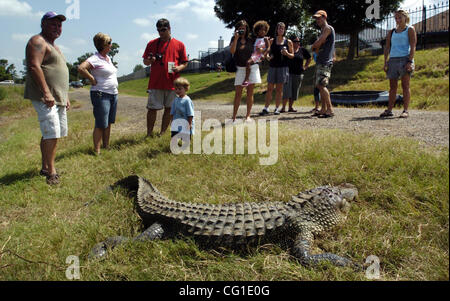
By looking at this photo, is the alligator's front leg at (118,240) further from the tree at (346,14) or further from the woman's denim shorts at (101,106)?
the tree at (346,14)

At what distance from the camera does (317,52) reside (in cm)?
624

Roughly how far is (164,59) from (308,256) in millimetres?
4654

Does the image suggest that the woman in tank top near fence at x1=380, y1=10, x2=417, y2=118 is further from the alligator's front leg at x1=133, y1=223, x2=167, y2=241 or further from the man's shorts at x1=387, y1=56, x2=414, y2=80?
the alligator's front leg at x1=133, y1=223, x2=167, y2=241

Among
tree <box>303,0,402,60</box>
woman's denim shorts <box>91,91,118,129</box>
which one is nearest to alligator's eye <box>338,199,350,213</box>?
woman's denim shorts <box>91,91,118,129</box>

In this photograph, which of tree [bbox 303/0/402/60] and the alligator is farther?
tree [bbox 303/0/402/60]

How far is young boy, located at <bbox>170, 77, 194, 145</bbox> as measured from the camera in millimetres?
4977

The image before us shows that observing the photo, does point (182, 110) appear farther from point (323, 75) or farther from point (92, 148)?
point (323, 75)

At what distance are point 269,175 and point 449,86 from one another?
279 cm

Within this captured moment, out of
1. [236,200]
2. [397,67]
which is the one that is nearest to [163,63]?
[236,200]

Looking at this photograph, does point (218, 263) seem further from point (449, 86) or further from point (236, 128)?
point (236, 128)

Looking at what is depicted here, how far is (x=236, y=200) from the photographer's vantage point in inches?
134

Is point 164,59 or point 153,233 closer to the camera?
point 153,233

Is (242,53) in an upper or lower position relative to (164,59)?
upper
